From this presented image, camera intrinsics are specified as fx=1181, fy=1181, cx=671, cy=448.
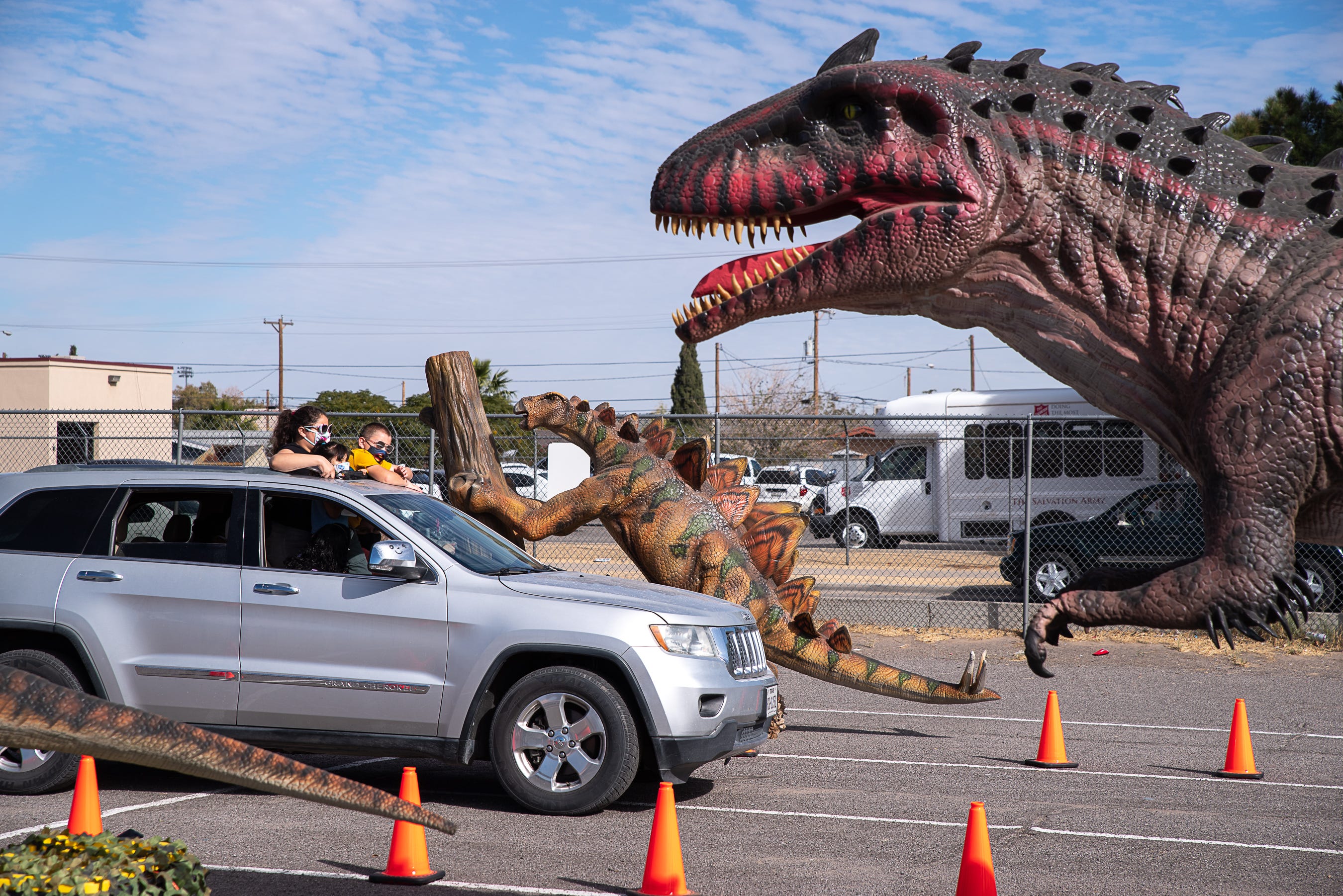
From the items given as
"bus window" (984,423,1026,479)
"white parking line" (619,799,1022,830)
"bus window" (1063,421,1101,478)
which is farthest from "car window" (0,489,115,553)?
"bus window" (984,423,1026,479)

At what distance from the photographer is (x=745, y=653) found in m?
6.66

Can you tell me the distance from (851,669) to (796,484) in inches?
686

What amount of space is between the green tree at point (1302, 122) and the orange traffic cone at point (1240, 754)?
1259 cm

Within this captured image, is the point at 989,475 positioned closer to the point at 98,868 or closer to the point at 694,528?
the point at 694,528

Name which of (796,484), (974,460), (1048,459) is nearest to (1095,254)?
(1048,459)

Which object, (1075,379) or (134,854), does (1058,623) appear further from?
(134,854)

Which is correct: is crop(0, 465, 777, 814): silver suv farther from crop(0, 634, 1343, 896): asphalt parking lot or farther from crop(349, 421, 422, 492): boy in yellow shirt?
A: crop(349, 421, 422, 492): boy in yellow shirt

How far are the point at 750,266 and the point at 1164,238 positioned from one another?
1042 mm

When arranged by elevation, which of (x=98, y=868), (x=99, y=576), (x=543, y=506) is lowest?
(x=98, y=868)

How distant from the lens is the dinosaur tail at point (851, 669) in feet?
23.6

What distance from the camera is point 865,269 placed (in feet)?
9.61

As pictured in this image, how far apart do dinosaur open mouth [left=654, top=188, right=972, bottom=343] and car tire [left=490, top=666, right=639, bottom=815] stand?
3568 millimetres

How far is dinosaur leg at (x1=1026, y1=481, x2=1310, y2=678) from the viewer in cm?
272

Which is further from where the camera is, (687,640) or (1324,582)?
(1324,582)
